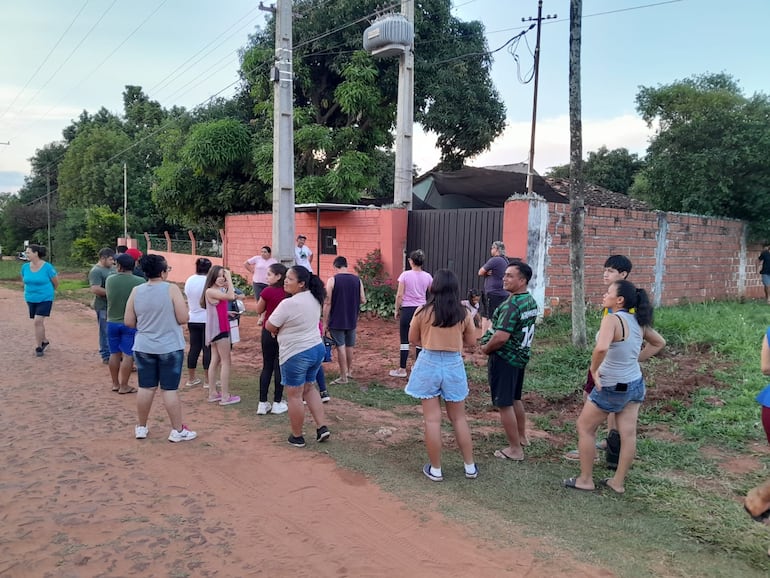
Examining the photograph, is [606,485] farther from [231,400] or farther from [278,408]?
[231,400]

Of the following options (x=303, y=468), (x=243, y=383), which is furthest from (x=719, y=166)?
(x=303, y=468)

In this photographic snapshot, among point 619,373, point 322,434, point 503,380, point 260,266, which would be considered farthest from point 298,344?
point 260,266

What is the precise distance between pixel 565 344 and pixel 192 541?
699cm

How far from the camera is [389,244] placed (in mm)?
12484

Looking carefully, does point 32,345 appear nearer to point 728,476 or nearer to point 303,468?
point 303,468

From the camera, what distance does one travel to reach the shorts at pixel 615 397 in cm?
402

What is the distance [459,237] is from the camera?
11.4 m

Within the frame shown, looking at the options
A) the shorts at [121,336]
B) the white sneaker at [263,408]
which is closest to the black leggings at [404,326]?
the white sneaker at [263,408]

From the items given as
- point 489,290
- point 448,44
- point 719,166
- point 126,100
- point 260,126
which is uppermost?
point 126,100

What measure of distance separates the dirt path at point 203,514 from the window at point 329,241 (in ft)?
28.2

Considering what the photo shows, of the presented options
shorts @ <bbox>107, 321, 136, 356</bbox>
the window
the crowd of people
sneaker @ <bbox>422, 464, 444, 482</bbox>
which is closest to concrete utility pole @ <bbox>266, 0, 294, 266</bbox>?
the crowd of people

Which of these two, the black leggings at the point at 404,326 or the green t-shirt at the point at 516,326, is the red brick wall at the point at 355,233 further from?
the green t-shirt at the point at 516,326

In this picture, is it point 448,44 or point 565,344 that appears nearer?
point 565,344

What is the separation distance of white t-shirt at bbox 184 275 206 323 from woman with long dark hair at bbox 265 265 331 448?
1.78 m
